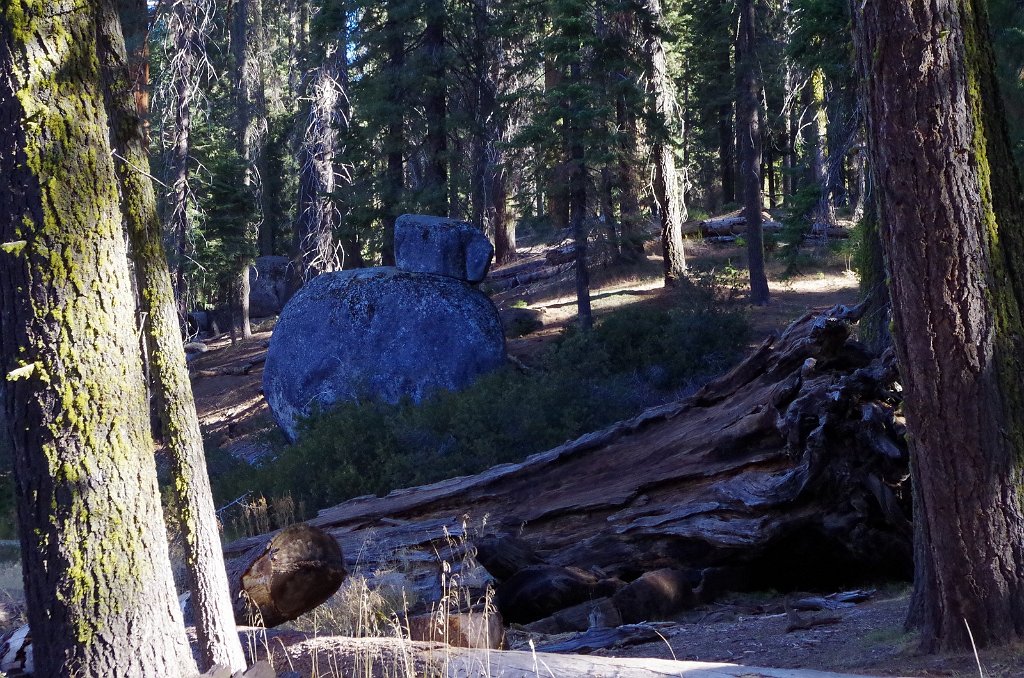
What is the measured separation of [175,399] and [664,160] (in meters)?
17.3

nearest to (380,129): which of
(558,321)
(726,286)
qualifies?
(558,321)

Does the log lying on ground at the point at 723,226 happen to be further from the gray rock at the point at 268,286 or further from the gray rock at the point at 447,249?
the gray rock at the point at 268,286

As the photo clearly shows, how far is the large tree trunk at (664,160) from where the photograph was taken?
67.1ft

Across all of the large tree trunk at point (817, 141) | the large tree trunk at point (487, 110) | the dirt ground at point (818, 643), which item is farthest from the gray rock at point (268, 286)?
the dirt ground at point (818, 643)

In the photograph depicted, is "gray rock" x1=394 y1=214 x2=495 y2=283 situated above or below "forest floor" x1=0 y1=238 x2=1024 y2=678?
above

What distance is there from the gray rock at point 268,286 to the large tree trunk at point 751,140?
19.8 meters

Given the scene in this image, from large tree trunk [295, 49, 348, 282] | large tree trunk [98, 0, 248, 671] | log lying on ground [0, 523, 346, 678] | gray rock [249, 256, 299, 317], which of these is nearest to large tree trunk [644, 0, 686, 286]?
large tree trunk [295, 49, 348, 282]

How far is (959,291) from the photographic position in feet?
16.8

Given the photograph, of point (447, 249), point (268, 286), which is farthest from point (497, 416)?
point (268, 286)

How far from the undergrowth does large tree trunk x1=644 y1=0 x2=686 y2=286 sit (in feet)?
13.9

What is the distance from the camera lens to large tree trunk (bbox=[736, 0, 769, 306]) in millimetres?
20203

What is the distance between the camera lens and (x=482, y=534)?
9.11 metres

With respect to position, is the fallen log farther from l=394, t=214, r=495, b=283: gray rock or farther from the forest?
l=394, t=214, r=495, b=283: gray rock

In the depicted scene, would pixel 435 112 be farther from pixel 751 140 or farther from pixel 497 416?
pixel 497 416
